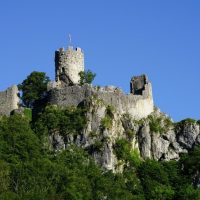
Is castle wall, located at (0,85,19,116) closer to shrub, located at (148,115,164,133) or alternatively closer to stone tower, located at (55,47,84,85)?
stone tower, located at (55,47,84,85)

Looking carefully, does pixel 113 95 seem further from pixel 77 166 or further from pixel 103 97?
pixel 77 166

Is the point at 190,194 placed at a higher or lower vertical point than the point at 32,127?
lower

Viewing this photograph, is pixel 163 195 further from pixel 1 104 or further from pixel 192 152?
pixel 1 104

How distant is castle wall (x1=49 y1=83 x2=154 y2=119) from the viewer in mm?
92750

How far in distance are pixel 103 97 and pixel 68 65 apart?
8167mm

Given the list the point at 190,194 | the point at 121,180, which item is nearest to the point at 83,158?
→ the point at 121,180

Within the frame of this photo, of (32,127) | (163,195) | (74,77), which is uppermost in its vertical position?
(74,77)

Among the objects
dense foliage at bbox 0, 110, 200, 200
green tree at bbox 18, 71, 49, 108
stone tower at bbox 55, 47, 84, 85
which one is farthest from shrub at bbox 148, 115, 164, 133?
green tree at bbox 18, 71, 49, 108

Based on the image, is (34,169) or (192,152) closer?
(34,169)

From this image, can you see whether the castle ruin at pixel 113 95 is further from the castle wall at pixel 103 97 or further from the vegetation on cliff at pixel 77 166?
the vegetation on cliff at pixel 77 166

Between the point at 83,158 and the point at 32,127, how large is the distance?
6.12 metres

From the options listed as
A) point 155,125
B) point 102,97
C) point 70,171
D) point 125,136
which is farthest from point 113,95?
point 70,171

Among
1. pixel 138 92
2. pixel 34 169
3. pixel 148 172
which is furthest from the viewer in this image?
pixel 138 92

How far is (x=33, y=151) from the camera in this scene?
88.5 m
